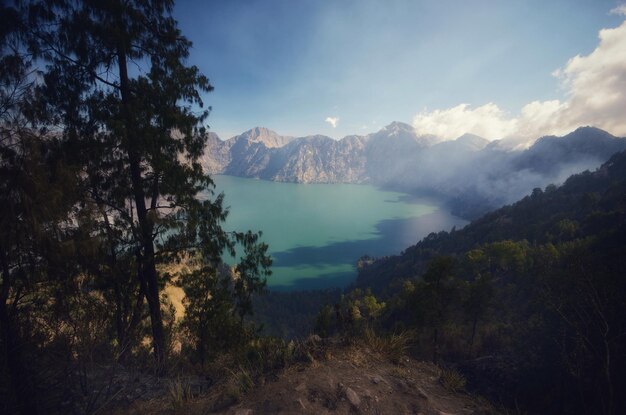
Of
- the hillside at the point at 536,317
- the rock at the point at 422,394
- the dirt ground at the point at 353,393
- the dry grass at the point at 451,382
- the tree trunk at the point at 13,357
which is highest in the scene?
the tree trunk at the point at 13,357

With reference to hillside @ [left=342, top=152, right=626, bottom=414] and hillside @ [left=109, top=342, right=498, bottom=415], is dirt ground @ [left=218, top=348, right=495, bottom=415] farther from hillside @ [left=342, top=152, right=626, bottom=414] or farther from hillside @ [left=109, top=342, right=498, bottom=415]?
hillside @ [left=342, top=152, right=626, bottom=414]

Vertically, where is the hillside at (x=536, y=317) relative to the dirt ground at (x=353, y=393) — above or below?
below

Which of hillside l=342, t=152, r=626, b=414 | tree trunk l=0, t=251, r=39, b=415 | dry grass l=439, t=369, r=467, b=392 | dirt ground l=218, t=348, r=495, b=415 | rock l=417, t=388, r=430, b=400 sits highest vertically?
tree trunk l=0, t=251, r=39, b=415

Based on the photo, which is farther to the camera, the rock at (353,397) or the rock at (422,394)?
the rock at (422,394)

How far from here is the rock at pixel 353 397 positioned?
4629 millimetres

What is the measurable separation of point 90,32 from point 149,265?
263 inches

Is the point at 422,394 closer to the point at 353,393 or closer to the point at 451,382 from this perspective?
the point at 451,382

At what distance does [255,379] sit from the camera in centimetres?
547

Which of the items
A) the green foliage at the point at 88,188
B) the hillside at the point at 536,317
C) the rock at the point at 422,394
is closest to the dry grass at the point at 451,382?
the rock at the point at 422,394

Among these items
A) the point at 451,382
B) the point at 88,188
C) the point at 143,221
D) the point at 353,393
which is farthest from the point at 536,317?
the point at 88,188

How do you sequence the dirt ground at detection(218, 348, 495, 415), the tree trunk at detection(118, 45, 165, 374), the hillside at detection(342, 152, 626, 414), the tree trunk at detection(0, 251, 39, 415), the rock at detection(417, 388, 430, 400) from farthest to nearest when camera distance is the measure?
the hillside at detection(342, 152, 626, 414), the tree trunk at detection(118, 45, 165, 374), the rock at detection(417, 388, 430, 400), the tree trunk at detection(0, 251, 39, 415), the dirt ground at detection(218, 348, 495, 415)

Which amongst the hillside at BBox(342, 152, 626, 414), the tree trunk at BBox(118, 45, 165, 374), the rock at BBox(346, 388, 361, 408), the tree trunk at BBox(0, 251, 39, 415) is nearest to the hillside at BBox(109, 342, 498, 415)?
the rock at BBox(346, 388, 361, 408)

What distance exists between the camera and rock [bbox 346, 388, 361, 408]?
4.63 metres

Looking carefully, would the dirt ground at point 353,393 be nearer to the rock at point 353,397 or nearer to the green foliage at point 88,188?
the rock at point 353,397
